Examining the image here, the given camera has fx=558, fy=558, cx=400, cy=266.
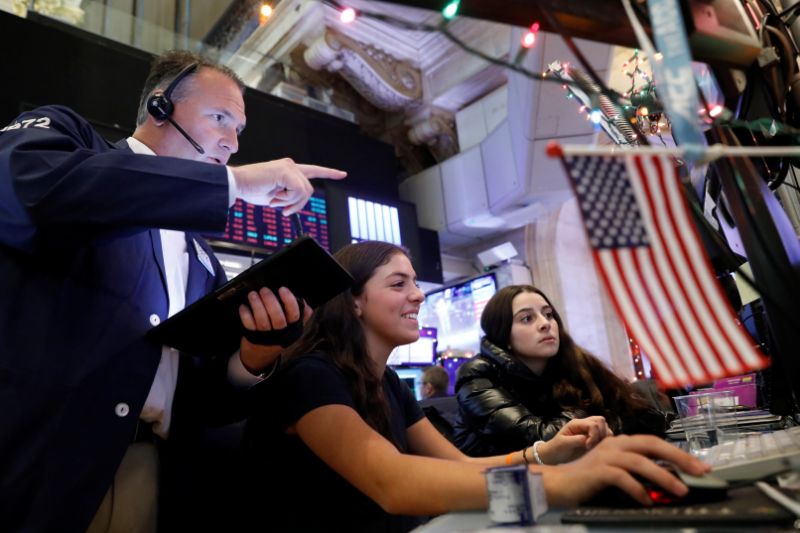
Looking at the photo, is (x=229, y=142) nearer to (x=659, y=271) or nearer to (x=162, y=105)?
(x=162, y=105)

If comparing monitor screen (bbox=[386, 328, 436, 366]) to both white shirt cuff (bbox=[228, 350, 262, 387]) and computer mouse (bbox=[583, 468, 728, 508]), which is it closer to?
white shirt cuff (bbox=[228, 350, 262, 387])

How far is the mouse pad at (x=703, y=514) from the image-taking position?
22.4 inches

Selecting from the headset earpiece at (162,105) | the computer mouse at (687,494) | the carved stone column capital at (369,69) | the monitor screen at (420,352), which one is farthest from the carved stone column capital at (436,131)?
the computer mouse at (687,494)

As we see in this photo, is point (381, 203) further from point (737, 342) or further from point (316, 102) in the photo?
point (737, 342)

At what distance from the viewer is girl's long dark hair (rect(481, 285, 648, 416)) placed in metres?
2.37

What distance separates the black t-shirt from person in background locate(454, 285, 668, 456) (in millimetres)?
1061

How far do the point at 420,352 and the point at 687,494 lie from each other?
4.43 m

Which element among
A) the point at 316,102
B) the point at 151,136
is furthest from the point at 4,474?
the point at 316,102

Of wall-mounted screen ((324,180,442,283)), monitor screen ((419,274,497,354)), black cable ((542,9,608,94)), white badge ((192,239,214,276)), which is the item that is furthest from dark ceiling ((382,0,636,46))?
monitor screen ((419,274,497,354))

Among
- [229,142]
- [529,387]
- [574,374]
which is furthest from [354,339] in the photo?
[574,374]

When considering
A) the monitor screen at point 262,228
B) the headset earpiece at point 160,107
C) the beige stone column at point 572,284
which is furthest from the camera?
the beige stone column at point 572,284

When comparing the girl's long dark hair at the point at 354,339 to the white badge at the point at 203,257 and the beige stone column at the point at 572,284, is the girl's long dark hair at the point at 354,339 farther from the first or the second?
the beige stone column at the point at 572,284

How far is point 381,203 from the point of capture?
5.27m

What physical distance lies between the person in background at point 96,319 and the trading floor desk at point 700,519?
0.71m
